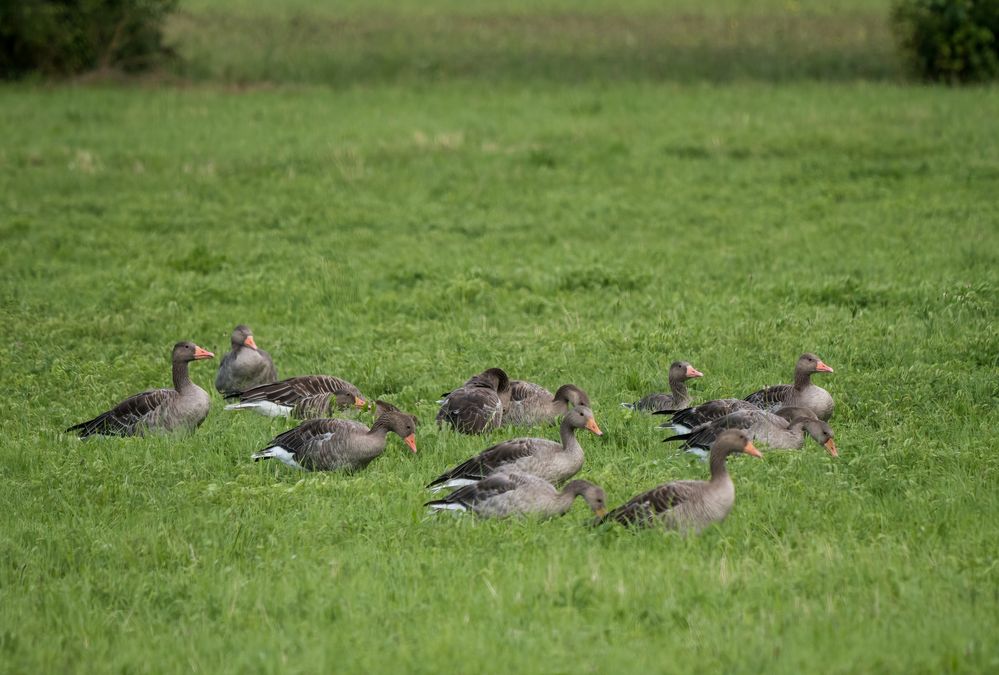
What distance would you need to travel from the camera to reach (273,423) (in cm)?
1245

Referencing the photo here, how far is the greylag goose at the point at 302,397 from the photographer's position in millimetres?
12586

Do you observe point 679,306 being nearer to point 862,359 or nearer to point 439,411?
point 862,359

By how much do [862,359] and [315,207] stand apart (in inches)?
478

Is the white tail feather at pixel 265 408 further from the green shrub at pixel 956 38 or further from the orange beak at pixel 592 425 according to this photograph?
the green shrub at pixel 956 38

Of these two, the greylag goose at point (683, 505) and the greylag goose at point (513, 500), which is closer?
the greylag goose at point (683, 505)

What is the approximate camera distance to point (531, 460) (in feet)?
33.7

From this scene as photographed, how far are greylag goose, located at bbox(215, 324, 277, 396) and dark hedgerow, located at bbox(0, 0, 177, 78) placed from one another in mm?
25492

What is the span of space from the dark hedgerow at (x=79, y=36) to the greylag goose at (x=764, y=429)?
3050 centimetres

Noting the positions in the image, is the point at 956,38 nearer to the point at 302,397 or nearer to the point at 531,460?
the point at 302,397

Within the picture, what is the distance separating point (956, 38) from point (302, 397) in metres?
26.2

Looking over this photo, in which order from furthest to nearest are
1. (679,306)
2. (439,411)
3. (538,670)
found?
(679,306), (439,411), (538,670)

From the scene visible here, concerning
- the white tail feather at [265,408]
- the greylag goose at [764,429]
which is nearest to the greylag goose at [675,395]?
the greylag goose at [764,429]

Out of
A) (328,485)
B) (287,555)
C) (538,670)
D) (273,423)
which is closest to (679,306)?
(273,423)

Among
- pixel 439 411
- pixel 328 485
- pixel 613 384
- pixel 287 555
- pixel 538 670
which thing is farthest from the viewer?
pixel 613 384
